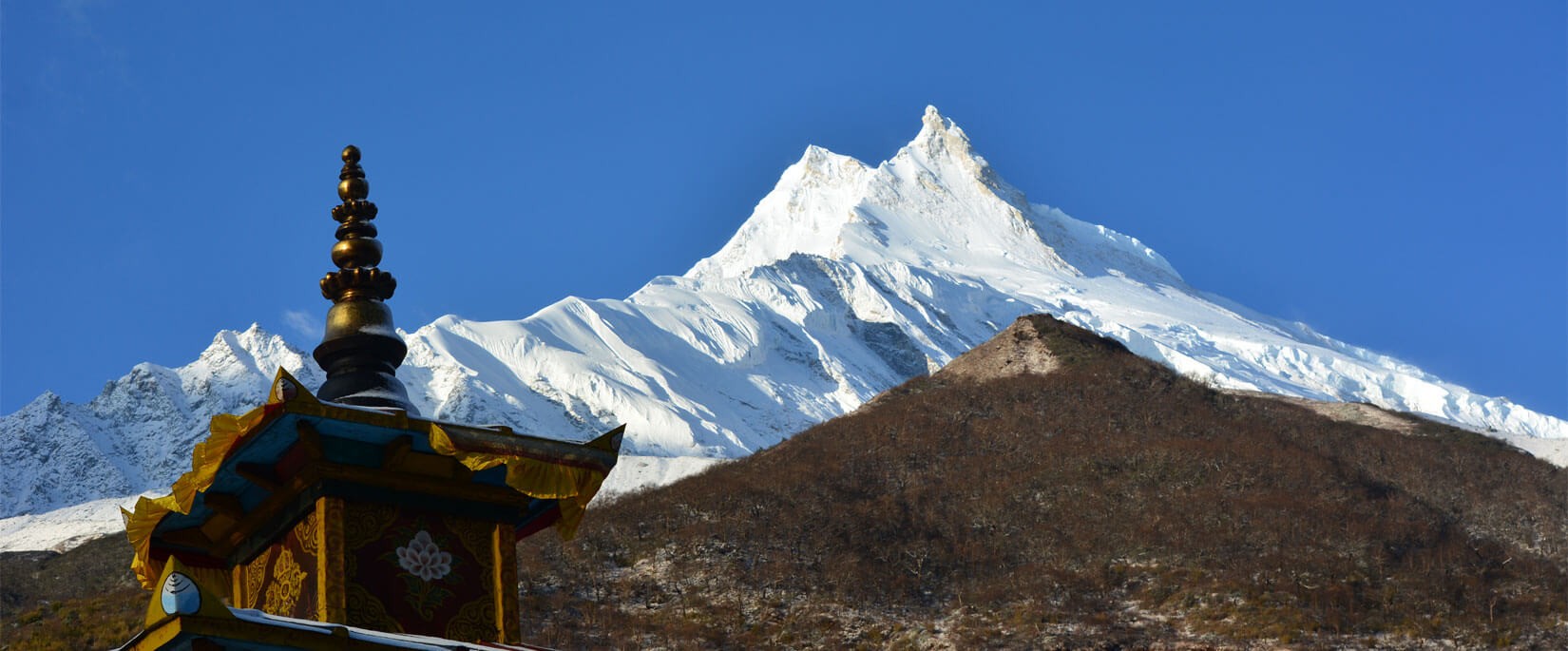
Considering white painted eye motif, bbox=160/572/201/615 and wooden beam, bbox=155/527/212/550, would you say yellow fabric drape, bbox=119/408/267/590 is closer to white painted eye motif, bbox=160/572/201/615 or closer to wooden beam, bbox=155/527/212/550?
wooden beam, bbox=155/527/212/550

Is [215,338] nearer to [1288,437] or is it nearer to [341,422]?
[1288,437]

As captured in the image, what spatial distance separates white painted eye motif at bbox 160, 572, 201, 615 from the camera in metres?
7.58

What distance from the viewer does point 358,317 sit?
10.7 meters

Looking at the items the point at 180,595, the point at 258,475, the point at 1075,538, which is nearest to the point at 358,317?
the point at 258,475

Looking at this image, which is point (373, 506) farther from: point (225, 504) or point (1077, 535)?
point (1077, 535)

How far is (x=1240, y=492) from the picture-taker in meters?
74.2

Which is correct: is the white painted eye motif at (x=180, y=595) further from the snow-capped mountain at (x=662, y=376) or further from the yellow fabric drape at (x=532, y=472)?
the snow-capped mountain at (x=662, y=376)

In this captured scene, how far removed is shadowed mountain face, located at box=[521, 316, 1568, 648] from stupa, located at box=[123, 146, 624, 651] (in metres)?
44.1

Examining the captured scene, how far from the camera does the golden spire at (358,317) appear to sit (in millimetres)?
10445

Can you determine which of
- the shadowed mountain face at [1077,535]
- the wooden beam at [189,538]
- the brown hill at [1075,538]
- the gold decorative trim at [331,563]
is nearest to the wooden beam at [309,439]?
the gold decorative trim at [331,563]

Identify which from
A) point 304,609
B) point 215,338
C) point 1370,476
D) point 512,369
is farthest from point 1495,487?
point 215,338

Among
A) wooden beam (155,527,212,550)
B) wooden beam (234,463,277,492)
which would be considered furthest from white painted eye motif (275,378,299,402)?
wooden beam (155,527,212,550)

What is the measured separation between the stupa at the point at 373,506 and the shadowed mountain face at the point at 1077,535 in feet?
145

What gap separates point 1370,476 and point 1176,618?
2591 centimetres
